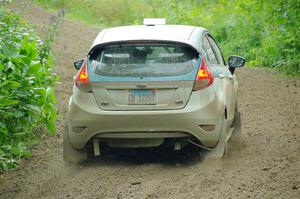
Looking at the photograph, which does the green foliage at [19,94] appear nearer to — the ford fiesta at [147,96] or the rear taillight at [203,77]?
the ford fiesta at [147,96]

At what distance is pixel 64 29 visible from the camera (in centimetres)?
2411

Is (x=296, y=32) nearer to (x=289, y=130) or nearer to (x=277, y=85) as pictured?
(x=277, y=85)

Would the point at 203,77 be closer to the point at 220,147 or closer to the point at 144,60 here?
the point at 144,60

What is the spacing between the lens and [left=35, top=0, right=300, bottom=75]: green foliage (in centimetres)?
1677

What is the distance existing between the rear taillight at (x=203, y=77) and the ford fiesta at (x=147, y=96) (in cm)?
1

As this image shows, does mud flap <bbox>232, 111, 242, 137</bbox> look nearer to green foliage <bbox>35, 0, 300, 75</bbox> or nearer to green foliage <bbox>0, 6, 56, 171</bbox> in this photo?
green foliage <bbox>0, 6, 56, 171</bbox>

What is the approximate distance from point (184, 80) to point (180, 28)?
1013mm

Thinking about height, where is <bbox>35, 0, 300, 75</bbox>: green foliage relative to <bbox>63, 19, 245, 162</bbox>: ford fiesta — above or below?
below

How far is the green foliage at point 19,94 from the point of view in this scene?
8852 mm

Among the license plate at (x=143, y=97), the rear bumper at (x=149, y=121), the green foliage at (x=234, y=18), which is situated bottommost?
the green foliage at (x=234, y=18)

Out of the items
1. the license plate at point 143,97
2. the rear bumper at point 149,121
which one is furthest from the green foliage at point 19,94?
the license plate at point 143,97

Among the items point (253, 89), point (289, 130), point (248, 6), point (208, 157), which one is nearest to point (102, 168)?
point (208, 157)

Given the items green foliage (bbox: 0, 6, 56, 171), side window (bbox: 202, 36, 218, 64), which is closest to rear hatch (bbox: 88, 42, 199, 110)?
side window (bbox: 202, 36, 218, 64)

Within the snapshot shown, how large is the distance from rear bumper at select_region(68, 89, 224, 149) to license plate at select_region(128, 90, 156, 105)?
0.11 meters
